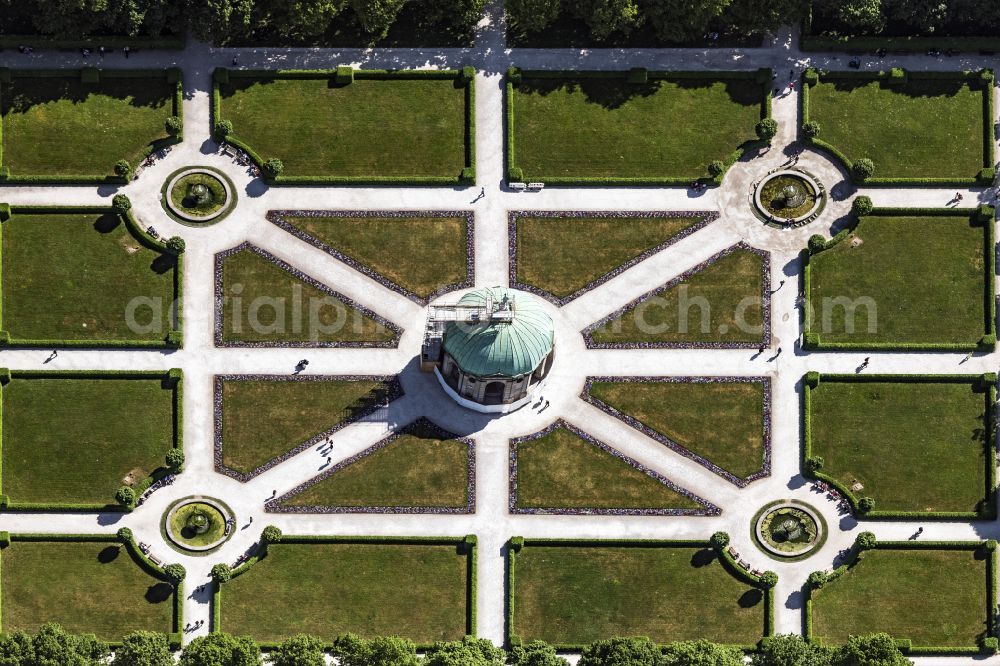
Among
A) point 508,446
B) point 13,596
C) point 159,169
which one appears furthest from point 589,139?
point 13,596

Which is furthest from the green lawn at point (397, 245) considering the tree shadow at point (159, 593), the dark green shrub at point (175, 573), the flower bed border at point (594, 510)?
the tree shadow at point (159, 593)

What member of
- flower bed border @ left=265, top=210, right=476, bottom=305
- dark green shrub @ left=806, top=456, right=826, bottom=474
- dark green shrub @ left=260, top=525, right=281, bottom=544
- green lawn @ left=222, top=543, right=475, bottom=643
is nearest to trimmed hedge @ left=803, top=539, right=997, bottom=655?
dark green shrub @ left=806, top=456, right=826, bottom=474

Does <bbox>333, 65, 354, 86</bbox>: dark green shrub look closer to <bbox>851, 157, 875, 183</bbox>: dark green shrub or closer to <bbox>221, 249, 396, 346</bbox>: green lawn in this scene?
<bbox>221, 249, 396, 346</bbox>: green lawn

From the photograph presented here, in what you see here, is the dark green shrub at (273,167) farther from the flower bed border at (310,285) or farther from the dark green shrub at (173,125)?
the dark green shrub at (173,125)

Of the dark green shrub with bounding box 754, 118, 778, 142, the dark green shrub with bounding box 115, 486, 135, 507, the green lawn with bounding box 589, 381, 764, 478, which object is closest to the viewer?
the dark green shrub with bounding box 115, 486, 135, 507

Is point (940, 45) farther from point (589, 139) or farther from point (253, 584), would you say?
point (253, 584)

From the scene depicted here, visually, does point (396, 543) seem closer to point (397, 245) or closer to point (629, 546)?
point (629, 546)

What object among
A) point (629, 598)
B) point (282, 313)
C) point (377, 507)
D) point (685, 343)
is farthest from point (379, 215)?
point (629, 598)
